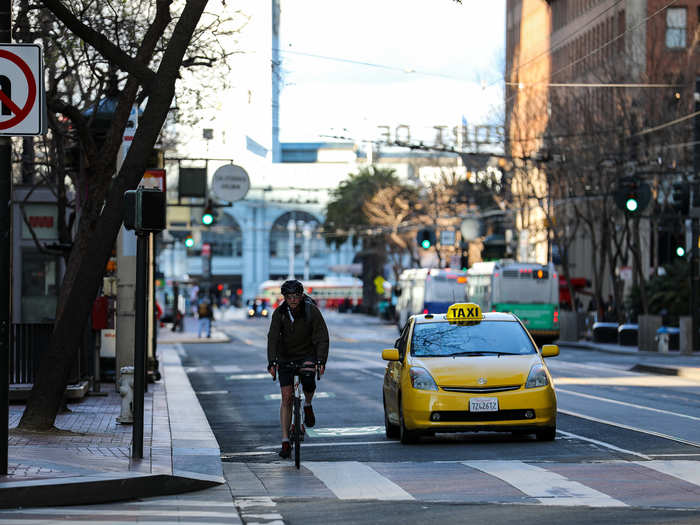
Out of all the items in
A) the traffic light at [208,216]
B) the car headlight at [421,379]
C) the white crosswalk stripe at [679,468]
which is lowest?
the white crosswalk stripe at [679,468]

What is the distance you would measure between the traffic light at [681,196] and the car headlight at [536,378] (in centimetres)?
2337

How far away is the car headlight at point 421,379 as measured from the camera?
16.8 metres

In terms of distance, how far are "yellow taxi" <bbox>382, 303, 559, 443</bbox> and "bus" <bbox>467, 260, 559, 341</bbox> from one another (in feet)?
126

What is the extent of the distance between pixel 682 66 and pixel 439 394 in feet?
141

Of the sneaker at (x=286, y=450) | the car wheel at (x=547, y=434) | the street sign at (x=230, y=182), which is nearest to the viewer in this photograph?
the sneaker at (x=286, y=450)

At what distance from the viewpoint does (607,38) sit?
69.9 meters

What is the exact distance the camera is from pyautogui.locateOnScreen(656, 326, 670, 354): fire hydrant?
46.8 m

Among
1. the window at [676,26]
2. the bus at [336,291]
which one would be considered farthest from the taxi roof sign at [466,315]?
the bus at [336,291]

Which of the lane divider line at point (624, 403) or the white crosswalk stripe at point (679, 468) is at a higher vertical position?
the white crosswalk stripe at point (679, 468)

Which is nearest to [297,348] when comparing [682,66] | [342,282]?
[682,66]

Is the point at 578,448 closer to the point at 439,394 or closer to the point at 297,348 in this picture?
the point at 439,394

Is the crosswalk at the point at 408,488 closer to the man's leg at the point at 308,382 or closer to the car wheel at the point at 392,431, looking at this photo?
the man's leg at the point at 308,382

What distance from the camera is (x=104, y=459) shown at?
13.9m

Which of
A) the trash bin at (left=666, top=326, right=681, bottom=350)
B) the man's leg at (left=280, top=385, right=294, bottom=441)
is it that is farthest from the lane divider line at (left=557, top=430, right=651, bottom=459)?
the trash bin at (left=666, top=326, right=681, bottom=350)
